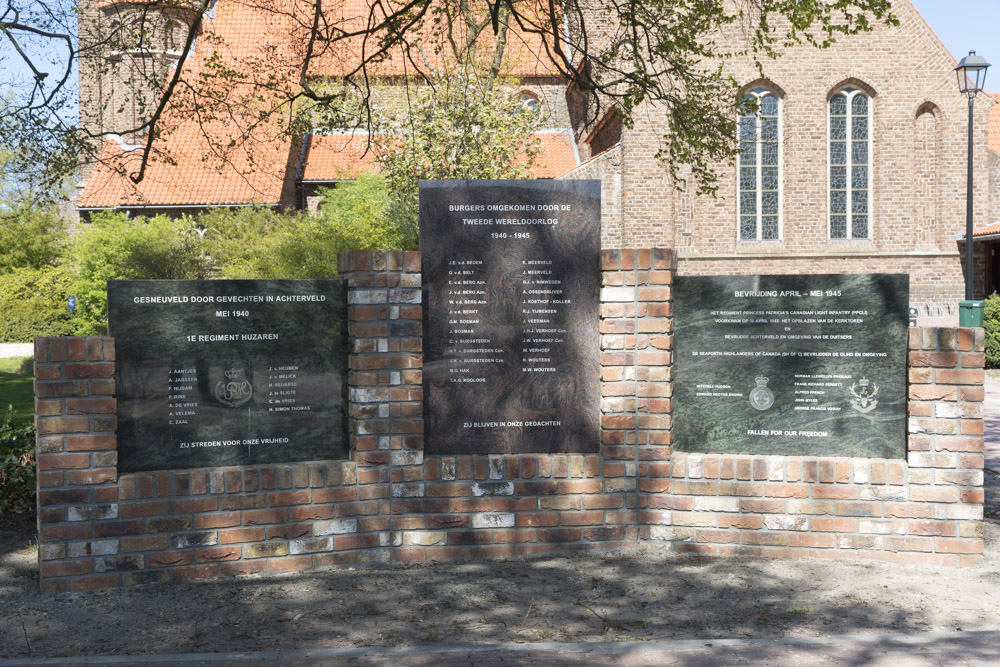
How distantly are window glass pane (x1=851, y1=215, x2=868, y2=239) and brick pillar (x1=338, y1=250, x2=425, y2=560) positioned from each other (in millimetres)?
25333

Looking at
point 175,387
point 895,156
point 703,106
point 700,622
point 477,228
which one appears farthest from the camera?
point 895,156

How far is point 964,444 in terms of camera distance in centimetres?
558

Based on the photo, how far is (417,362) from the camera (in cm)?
581

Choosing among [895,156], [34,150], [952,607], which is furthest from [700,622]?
[895,156]

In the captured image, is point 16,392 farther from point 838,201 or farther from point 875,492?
point 838,201

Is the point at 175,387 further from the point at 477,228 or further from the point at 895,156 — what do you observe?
the point at 895,156

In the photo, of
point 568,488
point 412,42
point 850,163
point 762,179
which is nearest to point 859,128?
point 850,163

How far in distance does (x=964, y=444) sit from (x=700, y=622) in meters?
2.22

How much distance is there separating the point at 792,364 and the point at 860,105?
25.6 meters

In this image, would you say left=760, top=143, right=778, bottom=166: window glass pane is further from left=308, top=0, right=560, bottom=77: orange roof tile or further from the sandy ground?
the sandy ground

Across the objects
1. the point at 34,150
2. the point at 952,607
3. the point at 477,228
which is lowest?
the point at 952,607

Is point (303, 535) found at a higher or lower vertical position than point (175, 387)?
lower

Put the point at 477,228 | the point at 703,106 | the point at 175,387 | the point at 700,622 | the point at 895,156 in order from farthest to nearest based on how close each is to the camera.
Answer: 1. the point at 895,156
2. the point at 703,106
3. the point at 477,228
4. the point at 175,387
5. the point at 700,622

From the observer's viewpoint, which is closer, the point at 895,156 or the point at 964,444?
the point at 964,444
